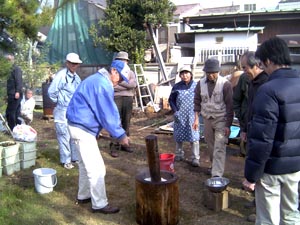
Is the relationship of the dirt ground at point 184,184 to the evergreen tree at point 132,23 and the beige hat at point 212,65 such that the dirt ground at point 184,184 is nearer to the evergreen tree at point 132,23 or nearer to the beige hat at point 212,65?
the beige hat at point 212,65

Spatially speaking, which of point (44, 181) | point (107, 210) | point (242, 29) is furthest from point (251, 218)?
point (242, 29)

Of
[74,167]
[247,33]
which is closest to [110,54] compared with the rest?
[247,33]

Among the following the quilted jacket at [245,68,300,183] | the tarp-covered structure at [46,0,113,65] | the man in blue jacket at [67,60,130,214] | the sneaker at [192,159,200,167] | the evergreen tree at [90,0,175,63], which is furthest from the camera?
the tarp-covered structure at [46,0,113,65]

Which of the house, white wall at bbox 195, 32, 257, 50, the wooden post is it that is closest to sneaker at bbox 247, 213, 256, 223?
the wooden post

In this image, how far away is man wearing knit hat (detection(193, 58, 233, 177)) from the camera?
15.5 ft

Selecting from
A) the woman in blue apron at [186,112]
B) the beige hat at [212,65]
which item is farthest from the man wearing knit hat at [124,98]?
the beige hat at [212,65]

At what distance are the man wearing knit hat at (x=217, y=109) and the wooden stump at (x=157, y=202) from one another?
1205 mm

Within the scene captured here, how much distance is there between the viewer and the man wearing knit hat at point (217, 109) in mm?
4738

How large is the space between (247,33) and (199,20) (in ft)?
8.67

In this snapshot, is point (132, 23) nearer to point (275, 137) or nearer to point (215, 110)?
point (215, 110)

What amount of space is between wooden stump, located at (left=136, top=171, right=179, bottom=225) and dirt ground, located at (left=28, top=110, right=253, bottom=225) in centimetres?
23

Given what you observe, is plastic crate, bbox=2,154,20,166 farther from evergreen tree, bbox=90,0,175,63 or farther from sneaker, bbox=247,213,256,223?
evergreen tree, bbox=90,0,175,63

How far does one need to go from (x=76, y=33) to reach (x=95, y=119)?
10.8 metres

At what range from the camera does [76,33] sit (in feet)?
46.1
